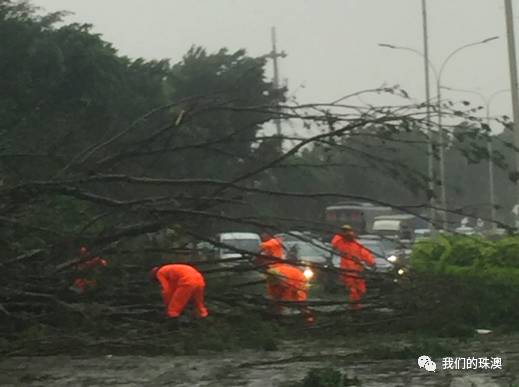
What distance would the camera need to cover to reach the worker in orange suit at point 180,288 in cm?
1345

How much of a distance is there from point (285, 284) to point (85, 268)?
2.46m

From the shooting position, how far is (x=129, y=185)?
48.5 ft

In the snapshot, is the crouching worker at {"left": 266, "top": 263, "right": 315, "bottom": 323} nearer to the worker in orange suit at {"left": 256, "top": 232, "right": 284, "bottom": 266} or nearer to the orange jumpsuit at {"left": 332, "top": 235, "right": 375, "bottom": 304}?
the worker in orange suit at {"left": 256, "top": 232, "right": 284, "bottom": 266}

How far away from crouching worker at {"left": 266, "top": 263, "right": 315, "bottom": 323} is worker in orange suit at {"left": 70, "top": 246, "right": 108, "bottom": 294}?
6.42 ft

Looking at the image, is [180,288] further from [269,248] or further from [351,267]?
[351,267]

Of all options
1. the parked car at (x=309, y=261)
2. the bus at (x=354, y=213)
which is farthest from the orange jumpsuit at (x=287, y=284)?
the bus at (x=354, y=213)

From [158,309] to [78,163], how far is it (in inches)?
71.8

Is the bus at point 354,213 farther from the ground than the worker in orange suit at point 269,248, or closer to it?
closer to it

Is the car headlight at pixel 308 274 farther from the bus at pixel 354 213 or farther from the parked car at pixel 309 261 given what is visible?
the bus at pixel 354 213

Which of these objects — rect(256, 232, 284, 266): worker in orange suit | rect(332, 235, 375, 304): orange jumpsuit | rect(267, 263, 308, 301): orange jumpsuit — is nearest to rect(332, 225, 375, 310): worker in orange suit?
rect(332, 235, 375, 304): orange jumpsuit

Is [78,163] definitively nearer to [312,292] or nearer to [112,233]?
[112,233]

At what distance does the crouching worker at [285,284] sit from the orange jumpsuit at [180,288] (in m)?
0.88

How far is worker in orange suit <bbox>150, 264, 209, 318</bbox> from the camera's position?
13453 millimetres

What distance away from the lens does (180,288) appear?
13430 mm
